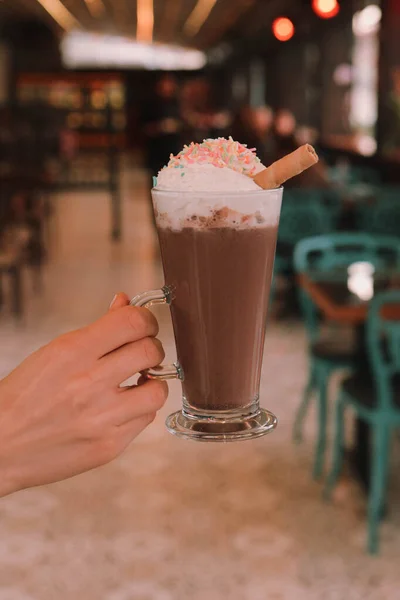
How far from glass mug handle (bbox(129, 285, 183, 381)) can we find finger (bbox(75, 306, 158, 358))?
0.04 metres

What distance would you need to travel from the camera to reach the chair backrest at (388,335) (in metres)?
3.05

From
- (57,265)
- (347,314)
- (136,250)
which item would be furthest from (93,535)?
(136,250)

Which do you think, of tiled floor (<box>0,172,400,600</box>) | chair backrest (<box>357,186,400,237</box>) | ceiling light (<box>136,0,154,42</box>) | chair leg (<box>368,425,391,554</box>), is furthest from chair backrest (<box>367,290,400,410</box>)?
ceiling light (<box>136,0,154,42</box>)

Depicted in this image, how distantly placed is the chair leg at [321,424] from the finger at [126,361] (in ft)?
10.0

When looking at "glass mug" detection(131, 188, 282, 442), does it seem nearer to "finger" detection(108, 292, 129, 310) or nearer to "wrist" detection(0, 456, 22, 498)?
"finger" detection(108, 292, 129, 310)

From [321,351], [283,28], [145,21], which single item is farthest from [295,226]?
[145,21]

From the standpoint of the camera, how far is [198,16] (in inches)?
689

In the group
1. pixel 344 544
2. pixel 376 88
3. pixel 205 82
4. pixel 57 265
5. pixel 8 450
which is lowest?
pixel 344 544

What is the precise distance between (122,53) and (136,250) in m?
16.9

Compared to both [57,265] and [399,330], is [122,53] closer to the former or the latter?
[57,265]

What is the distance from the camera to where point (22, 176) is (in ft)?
28.8

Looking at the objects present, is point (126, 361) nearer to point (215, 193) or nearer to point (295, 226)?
point (215, 193)

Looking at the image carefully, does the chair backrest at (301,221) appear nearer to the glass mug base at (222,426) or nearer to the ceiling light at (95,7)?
the glass mug base at (222,426)

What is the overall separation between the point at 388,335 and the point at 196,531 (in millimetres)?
Result: 1067
